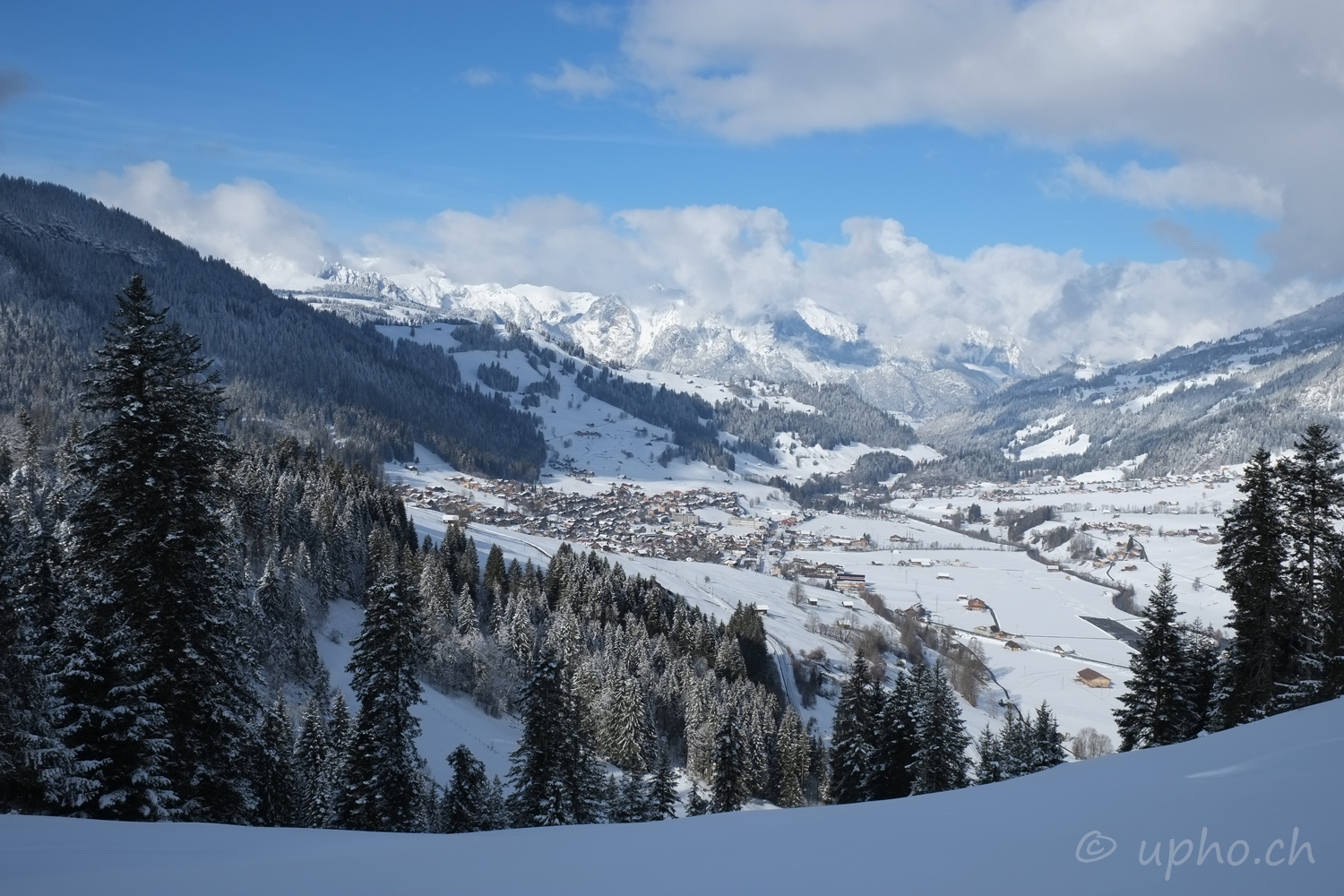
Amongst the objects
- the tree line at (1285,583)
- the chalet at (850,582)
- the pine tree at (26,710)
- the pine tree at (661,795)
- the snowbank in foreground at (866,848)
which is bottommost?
the pine tree at (661,795)

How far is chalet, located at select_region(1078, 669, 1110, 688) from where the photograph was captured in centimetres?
6925

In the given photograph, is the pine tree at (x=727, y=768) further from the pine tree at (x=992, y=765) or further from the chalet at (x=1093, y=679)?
the chalet at (x=1093, y=679)

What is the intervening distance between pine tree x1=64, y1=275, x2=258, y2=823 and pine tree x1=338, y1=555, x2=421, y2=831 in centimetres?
622

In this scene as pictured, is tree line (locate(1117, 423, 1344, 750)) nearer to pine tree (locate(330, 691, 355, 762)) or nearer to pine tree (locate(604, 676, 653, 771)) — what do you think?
pine tree (locate(604, 676, 653, 771))

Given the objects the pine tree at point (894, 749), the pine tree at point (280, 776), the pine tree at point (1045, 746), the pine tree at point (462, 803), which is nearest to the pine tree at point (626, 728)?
the pine tree at point (894, 749)

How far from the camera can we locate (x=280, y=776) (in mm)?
23734

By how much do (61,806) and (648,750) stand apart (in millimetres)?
27902

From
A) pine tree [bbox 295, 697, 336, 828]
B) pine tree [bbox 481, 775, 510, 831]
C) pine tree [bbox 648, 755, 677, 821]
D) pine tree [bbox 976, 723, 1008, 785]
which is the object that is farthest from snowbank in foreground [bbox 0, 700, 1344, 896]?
pine tree [bbox 648, 755, 677, 821]

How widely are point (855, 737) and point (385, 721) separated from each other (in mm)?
17095

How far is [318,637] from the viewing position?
44531mm

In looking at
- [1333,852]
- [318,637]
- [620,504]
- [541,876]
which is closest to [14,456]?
[318,637]

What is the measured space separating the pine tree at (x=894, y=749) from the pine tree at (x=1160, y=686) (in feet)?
23.6

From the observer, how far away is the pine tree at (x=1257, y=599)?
19.8 metres

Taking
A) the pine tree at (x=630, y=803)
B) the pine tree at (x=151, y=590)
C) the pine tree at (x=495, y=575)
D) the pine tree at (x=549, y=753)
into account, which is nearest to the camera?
the pine tree at (x=151, y=590)
